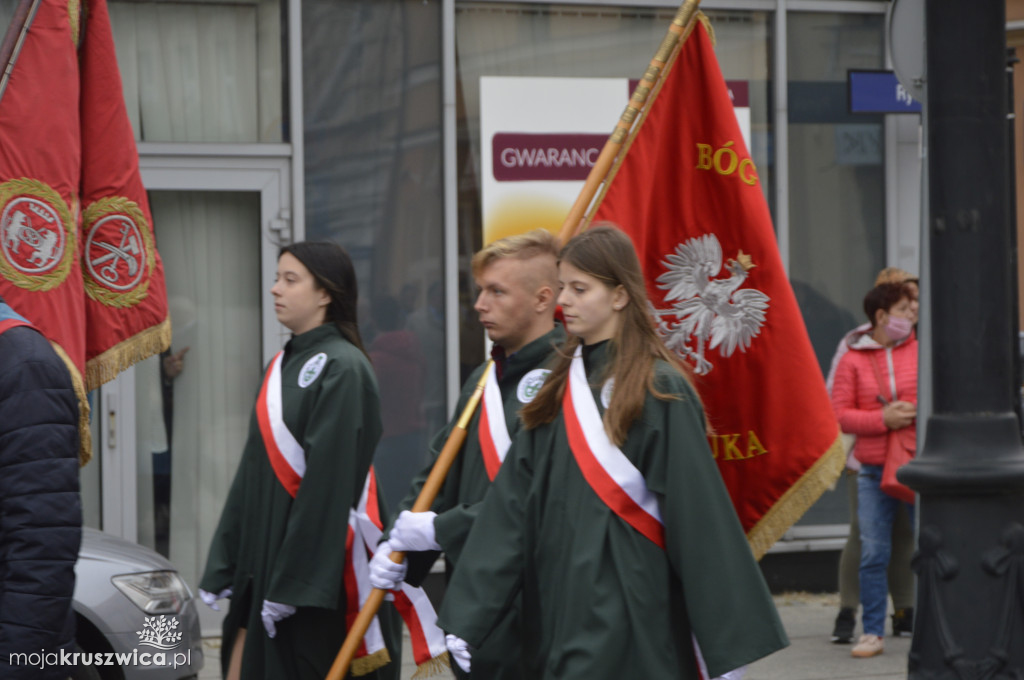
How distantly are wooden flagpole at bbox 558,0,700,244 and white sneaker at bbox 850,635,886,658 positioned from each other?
12.8 ft

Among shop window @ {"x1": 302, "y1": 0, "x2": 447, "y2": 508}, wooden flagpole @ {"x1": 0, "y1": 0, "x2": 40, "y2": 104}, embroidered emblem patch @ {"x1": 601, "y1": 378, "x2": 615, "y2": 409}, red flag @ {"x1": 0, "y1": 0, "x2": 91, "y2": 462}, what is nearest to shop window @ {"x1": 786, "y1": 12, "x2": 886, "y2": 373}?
shop window @ {"x1": 302, "y1": 0, "x2": 447, "y2": 508}

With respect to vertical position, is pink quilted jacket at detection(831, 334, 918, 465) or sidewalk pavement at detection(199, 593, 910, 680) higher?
pink quilted jacket at detection(831, 334, 918, 465)

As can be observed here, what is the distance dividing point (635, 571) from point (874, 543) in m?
4.81

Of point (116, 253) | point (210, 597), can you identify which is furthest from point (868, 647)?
point (116, 253)

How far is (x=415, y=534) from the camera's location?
423 cm

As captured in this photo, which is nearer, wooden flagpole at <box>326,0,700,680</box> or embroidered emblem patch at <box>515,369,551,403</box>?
embroidered emblem patch at <box>515,369,551,403</box>

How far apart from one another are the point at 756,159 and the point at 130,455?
4.61 meters

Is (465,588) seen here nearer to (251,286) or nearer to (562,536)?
(562,536)

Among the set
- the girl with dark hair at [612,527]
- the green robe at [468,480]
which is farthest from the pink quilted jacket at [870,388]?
the girl with dark hair at [612,527]

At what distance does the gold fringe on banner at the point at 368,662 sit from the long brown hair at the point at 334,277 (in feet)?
3.39

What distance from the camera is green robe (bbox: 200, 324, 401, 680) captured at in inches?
183

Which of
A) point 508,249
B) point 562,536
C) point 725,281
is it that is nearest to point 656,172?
point 725,281

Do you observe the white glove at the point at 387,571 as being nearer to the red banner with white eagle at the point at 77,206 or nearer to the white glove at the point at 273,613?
the white glove at the point at 273,613

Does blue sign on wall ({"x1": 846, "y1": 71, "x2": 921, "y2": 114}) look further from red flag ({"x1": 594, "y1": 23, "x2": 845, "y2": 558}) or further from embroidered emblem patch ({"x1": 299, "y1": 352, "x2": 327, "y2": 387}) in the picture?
embroidered emblem patch ({"x1": 299, "y1": 352, "x2": 327, "y2": 387})
